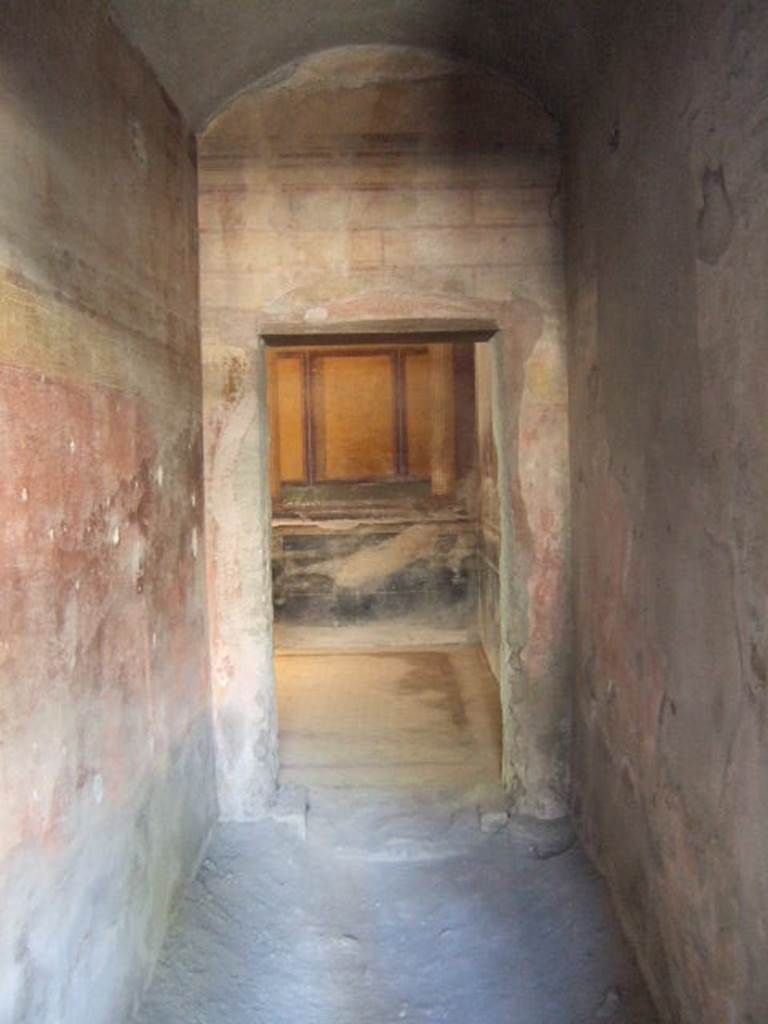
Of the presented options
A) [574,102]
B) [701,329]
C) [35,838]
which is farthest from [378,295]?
[35,838]

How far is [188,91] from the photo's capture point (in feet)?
10.2

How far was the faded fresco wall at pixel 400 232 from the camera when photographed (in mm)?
3404

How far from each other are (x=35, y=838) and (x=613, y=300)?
7.93 feet

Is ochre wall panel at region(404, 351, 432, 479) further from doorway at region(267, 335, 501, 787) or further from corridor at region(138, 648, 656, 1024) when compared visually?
corridor at region(138, 648, 656, 1024)

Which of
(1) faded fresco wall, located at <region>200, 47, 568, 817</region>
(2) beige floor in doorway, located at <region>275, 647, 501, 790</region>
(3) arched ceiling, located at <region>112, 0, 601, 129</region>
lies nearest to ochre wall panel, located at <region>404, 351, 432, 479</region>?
(2) beige floor in doorway, located at <region>275, 647, 501, 790</region>

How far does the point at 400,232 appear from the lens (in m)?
3.44

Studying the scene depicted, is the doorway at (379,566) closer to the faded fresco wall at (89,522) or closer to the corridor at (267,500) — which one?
the corridor at (267,500)

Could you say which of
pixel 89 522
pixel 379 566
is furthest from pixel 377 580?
pixel 89 522

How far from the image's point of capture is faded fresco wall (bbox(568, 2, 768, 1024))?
162 cm

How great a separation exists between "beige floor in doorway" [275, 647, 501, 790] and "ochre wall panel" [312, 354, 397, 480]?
→ 3021 millimetres

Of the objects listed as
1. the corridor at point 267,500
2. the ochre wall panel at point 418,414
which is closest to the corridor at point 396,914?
the corridor at point 267,500

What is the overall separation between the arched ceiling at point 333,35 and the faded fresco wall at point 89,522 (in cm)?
16

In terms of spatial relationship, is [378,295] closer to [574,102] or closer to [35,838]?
[574,102]

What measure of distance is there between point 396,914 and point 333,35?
12.3 feet
